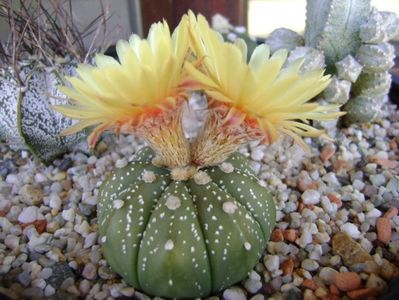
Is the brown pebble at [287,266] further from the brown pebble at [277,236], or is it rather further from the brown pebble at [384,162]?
the brown pebble at [384,162]

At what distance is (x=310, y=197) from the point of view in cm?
86

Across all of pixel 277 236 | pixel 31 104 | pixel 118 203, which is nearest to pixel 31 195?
pixel 31 104

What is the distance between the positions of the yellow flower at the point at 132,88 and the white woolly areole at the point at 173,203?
0.32ft

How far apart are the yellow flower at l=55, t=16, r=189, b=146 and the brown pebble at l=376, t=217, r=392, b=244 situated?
441mm

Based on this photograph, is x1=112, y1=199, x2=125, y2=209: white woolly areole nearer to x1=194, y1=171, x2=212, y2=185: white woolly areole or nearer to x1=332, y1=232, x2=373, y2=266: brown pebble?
x1=194, y1=171, x2=212, y2=185: white woolly areole

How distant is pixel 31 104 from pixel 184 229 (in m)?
0.45

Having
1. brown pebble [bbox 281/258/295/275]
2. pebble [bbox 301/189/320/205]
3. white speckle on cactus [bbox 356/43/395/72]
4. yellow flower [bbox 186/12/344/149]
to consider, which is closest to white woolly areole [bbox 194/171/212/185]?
yellow flower [bbox 186/12/344/149]

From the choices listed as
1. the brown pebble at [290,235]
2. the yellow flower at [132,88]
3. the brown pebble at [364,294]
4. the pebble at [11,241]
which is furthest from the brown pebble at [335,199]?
the pebble at [11,241]

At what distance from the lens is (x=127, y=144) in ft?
3.41

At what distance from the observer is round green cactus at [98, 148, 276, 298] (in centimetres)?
56

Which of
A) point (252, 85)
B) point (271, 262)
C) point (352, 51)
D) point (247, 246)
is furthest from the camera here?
point (352, 51)

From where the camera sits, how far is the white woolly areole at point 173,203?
570 mm

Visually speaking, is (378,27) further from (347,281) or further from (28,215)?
(28,215)

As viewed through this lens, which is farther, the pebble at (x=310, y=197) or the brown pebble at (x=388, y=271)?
the pebble at (x=310, y=197)
